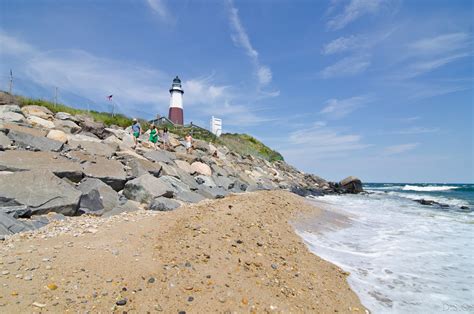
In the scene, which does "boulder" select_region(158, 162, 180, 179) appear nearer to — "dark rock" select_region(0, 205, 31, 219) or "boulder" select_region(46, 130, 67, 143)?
"boulder" select_region(46, 130, 67, 143)

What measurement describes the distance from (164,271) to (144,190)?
4.25 metres

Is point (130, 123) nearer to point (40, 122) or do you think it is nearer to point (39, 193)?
point (40, 122)

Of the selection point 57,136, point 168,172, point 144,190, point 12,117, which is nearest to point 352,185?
point 168,172

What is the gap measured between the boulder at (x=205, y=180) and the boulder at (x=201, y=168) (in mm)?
606

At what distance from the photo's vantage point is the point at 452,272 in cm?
470

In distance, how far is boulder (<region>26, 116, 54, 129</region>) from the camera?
10690 mm

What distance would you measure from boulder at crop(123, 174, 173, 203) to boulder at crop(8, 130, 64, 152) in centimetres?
294

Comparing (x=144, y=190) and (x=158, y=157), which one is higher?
(x=158, y=157)

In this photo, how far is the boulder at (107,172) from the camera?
24.2ft

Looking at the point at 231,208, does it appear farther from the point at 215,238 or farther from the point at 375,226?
the point at 375,226

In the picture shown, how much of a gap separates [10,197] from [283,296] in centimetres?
493

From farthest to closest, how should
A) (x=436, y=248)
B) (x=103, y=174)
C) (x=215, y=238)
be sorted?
(x=103, y=174) → (x=436, y=248) → (x=215, y=238)

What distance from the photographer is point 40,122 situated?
11031mm

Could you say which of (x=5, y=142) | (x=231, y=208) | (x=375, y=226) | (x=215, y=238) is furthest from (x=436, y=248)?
(x=5, y=142)
